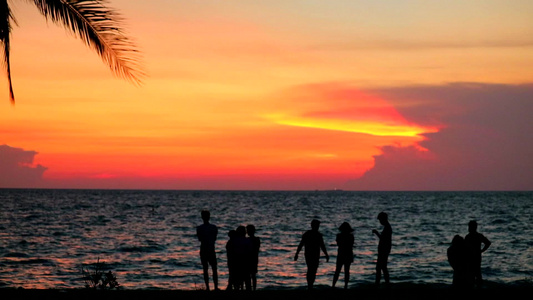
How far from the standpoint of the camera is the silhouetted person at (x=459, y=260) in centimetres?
1325

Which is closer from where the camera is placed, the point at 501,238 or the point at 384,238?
the point at 384,238

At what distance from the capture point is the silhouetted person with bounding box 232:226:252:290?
13953mm

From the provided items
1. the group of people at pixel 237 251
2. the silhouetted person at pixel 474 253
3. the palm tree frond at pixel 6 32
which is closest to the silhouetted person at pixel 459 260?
the silhouetted person at pixel 474 253

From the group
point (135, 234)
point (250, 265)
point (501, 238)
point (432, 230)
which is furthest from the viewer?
point (432, 230)

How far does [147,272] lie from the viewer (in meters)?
27.7

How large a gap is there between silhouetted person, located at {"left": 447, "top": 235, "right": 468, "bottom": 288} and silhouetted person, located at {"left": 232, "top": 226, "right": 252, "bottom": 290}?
442 cm

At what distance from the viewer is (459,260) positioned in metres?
13.3

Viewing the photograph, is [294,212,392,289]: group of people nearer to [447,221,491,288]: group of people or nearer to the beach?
the beach

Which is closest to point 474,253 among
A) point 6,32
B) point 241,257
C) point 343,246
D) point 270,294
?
point 343,246

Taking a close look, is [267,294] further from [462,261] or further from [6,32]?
[6,32]

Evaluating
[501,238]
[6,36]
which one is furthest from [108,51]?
[501,238]

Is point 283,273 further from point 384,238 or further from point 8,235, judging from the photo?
point 8,235

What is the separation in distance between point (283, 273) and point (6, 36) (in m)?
20.2

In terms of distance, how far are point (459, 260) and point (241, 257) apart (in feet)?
15.6
